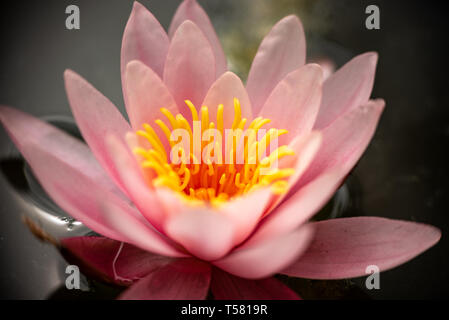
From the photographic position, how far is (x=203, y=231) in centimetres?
55

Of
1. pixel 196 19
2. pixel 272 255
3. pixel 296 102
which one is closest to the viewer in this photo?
pixel 272 255

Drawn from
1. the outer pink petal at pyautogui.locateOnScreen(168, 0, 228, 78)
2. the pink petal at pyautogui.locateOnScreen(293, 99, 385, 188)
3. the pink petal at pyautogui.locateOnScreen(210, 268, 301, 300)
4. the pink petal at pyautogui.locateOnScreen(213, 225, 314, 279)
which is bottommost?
the pink petal at pyautogui.locateOnScreen(210, 268, 301, 300)

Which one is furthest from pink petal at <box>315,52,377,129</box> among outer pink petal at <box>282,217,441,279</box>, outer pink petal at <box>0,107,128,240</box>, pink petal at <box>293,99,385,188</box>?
outer pink petal at <box>0,107,128,240</box>

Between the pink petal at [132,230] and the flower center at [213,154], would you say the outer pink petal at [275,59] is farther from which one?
the pink petal at [132,230]

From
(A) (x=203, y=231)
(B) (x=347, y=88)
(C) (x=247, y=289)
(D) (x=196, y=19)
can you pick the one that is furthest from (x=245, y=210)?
(D) (x=196, y=19)

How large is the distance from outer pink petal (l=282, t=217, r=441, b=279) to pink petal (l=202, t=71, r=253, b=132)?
0.88 ft

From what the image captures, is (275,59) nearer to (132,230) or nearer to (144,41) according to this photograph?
(144,41)

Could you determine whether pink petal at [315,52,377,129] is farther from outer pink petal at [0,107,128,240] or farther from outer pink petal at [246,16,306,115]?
outer pink petal at [0,107,128,240]

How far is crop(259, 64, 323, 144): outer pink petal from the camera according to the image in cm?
73

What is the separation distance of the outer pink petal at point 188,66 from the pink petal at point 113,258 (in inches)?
10.9

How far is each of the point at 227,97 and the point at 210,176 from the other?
15cm

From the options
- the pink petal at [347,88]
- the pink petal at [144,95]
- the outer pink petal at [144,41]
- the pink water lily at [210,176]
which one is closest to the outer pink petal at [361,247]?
the pink water lily at [210,176]

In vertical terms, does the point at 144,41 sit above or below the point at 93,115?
above
